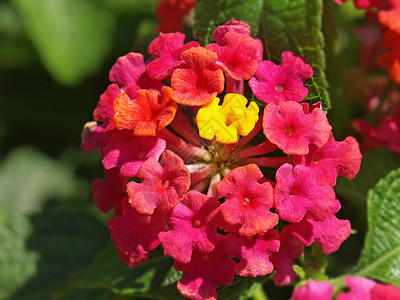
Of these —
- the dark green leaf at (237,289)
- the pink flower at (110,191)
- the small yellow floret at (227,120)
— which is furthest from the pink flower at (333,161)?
the pink flower at (110,191)

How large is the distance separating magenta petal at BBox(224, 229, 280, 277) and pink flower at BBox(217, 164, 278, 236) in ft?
0.13

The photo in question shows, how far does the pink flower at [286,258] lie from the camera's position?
0.91 metres

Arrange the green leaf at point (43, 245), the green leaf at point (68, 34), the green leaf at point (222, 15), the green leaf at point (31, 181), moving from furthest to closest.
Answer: the green leaf at point (31, 181)
the green leaf at point (68, 34)
the green leaf at point (43, 245)
the green leaf at point (222, 15)

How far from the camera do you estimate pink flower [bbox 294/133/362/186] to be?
0.87 metres

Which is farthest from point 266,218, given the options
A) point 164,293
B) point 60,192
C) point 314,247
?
point 60,192

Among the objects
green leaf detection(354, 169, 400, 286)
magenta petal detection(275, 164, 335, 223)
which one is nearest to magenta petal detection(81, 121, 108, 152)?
magenta petal detection(275, 164, 335, 223)

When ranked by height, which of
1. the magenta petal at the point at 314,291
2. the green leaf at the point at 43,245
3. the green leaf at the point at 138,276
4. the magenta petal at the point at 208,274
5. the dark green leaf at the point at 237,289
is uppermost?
the magenta petal at the point at 208,274

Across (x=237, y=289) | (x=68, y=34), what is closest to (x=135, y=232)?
(x=237, y=289)

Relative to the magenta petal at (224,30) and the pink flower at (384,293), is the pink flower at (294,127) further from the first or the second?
the pink flower at (384,293)

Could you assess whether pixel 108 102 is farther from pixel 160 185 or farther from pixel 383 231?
pixel 383 231

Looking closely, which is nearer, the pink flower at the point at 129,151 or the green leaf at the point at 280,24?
the pink flower at the point at 129,151

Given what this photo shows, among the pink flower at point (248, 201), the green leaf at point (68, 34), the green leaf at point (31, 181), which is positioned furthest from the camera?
the green leaf at point (31, 181)

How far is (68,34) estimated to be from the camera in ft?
6.21

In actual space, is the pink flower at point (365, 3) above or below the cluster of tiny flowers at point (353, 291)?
above
